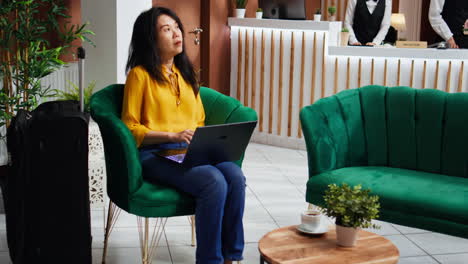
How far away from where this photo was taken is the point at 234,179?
3.17 m

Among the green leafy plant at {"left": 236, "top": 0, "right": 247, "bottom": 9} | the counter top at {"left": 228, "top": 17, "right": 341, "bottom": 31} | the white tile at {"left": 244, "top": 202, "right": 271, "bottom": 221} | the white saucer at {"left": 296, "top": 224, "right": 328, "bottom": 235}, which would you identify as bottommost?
the white tile at {"left": 244, "top": 202, "right": 271, "bottom": 221}

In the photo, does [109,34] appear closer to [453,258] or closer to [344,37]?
[344,37]

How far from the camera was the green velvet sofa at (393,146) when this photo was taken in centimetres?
331

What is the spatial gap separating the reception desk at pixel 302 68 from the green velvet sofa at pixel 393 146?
2.09 meters

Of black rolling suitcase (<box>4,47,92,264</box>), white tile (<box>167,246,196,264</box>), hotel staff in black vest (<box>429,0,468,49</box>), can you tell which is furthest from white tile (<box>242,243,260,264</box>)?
hotel staff in black vest (<box>429,0,468,49</box>)

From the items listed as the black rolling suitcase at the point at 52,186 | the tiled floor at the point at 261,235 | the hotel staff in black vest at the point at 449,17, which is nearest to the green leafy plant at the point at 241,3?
the hotel staff in black vest at the point at 449,17

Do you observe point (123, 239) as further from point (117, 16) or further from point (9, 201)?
point (117, 16)

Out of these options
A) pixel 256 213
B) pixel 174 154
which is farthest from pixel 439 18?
pixel 174 154

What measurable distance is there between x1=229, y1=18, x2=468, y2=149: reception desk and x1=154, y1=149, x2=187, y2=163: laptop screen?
323cm

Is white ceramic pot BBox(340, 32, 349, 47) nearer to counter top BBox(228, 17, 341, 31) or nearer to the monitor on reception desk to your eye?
counter top BBox(228, 17, 341, 31)

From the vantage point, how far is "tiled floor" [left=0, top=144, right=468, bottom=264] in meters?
3.65

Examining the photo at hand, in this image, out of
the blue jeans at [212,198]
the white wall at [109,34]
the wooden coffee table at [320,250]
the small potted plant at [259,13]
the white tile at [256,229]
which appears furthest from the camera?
the small potted plant at [259,13]

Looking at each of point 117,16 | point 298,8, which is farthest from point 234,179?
point 298,8

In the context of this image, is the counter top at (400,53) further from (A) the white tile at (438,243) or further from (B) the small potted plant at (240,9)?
(A) the white tile at (438,243)
